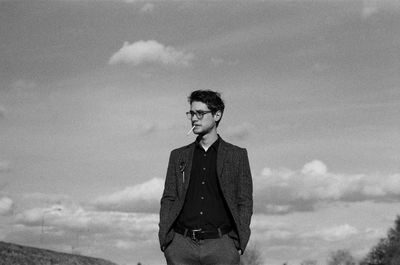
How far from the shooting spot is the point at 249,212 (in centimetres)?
804

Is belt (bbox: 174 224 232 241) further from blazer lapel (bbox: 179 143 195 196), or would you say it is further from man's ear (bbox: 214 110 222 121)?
man's ear (bbox: 214 110 222 121)

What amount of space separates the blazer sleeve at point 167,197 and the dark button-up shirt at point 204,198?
17 centimetres

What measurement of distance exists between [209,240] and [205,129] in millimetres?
1198

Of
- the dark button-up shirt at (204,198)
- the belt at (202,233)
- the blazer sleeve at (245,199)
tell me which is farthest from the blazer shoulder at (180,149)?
the belt at (202,233)

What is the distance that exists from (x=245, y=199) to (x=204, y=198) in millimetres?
440

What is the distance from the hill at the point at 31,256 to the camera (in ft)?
60.0

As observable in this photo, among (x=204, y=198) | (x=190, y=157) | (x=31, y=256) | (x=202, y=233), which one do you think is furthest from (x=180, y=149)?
(x=31, y=256)

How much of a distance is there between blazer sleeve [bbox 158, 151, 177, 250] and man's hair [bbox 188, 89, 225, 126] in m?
0.73

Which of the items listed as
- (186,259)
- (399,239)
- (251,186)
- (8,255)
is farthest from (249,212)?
(399,239)

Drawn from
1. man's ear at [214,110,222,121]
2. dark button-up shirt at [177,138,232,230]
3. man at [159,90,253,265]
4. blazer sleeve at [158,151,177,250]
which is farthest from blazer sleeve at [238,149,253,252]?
blazer sleeve at [158,151,177,250]

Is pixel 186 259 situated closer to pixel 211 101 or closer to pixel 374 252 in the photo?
pixel 211 101

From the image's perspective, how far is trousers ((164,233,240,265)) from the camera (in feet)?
25.7

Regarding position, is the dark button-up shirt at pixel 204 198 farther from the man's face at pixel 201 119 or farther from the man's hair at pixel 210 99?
the man's hair at pixel 210 99

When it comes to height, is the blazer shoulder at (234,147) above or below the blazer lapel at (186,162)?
above
